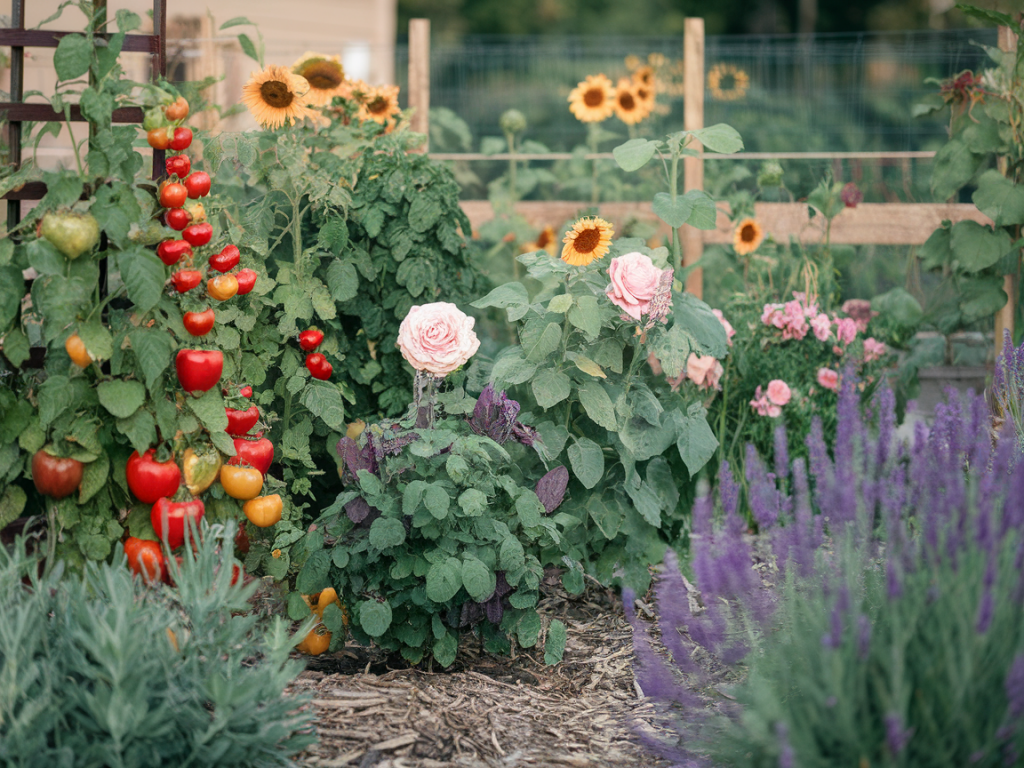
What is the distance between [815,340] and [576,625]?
5.70 feet

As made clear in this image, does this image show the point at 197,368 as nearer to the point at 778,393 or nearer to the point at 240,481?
the point at 240,481

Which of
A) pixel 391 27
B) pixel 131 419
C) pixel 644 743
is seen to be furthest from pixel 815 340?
pixel 391 27

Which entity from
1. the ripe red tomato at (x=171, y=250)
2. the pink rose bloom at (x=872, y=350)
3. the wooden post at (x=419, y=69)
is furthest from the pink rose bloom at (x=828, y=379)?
the ripe red tomato at (x=171, y=250)

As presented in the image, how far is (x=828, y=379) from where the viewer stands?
3762 millimetres

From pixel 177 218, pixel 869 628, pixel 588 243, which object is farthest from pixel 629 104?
pixel 869 628

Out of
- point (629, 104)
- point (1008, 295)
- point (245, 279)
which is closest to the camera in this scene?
point (245, 279)

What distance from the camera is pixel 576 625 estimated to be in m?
2.76

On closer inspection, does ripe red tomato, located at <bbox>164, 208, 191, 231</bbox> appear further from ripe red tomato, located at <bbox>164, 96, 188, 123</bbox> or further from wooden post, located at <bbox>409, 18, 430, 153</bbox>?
wooden post, located at <bbox>409, 18, 430, 153</bbox>

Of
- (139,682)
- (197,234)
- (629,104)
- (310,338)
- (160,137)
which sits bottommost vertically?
(139,682)

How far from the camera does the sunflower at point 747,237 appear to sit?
4.40 m

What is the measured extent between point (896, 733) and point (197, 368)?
5.55ft

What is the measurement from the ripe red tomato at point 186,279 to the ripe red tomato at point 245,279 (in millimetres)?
171

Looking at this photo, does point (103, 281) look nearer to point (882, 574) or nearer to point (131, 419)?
point (131, 419)

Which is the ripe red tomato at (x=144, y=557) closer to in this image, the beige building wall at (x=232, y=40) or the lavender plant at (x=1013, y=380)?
the beige building wall at (x=232, y=40)
